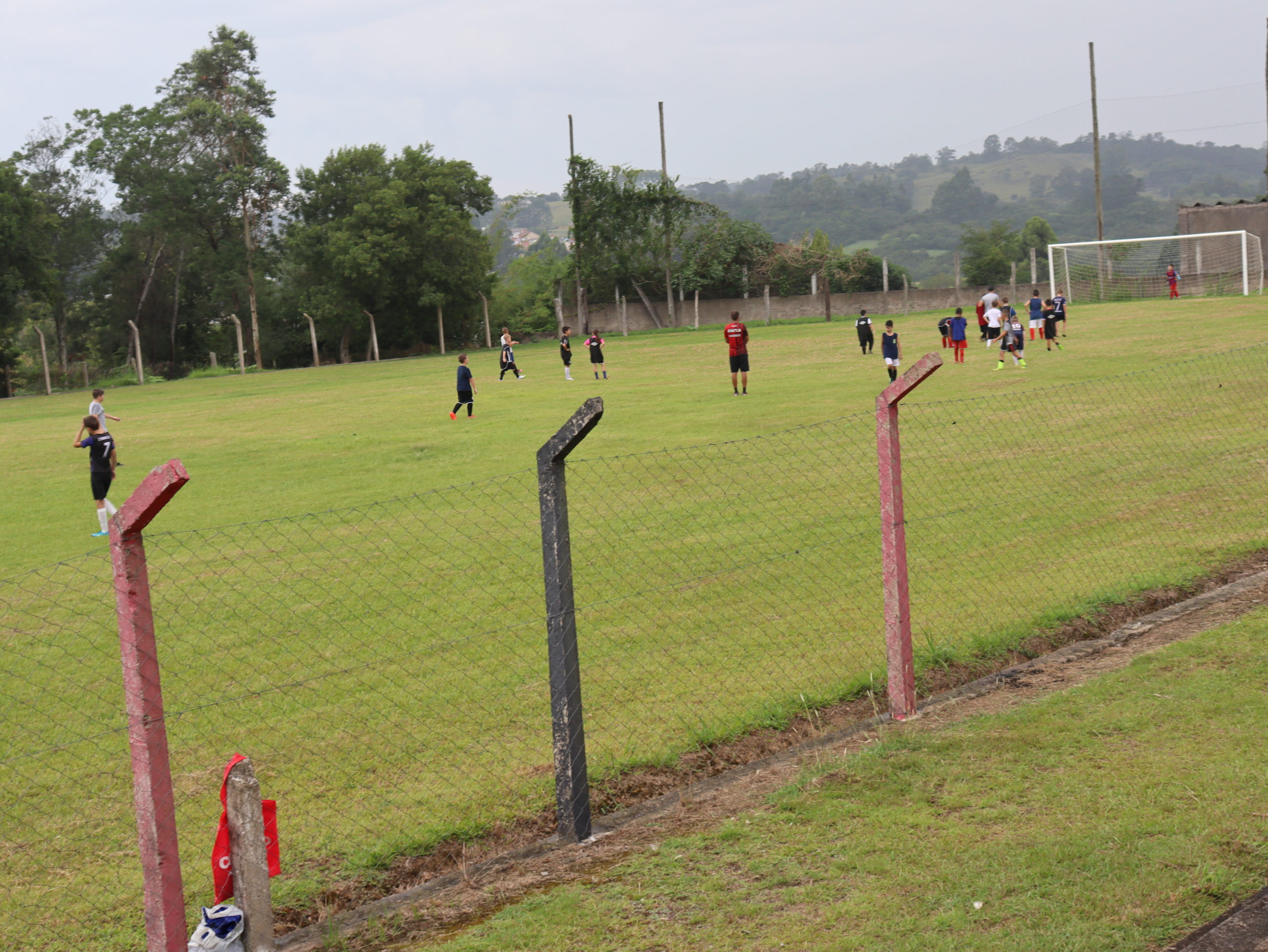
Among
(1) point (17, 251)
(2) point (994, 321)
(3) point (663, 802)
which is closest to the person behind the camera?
(3) point (663, 802)

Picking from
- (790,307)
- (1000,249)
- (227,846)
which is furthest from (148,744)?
(1000,249)

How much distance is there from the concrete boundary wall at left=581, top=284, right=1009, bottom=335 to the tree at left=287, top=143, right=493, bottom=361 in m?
7.13

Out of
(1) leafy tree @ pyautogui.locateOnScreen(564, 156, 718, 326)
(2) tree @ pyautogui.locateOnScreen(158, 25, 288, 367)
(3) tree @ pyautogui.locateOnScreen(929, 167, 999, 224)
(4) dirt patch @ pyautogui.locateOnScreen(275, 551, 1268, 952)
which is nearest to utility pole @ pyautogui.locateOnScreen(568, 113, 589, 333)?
(1) leafy tree @ pyautogui.locateOnScreen(564, 156, 718, 326)

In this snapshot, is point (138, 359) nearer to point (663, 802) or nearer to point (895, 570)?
point (895, 570)

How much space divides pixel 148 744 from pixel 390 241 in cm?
5278

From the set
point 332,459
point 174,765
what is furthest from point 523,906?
point 332,459

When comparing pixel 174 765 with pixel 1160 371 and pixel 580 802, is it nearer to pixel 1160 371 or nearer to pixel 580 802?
pixel 580 802

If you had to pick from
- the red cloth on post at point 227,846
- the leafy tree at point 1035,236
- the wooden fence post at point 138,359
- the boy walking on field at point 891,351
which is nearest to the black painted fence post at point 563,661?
the red cloth on post at point 227,846

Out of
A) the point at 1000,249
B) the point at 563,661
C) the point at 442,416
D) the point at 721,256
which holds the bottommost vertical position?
the point at 563,661

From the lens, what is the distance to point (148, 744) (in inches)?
145

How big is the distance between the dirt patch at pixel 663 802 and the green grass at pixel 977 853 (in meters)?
0.18

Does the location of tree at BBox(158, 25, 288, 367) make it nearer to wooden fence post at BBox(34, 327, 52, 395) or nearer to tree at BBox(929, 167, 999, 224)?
wooden fence post at BBox(34, 327, 52, 395)

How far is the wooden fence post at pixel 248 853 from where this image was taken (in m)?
3.79

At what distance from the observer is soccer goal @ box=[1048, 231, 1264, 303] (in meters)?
42.1
